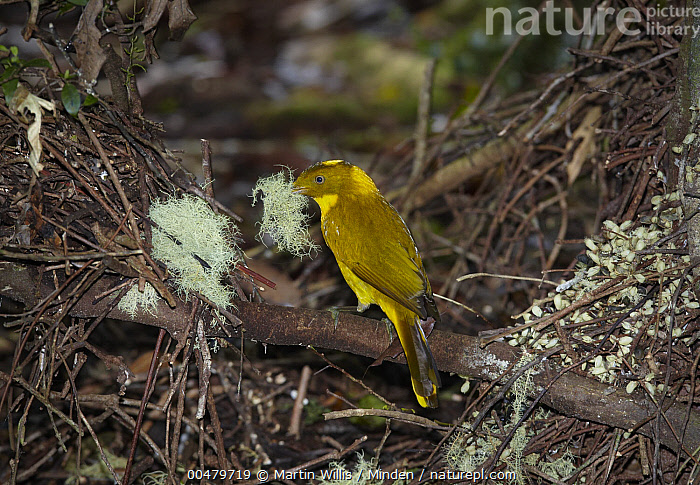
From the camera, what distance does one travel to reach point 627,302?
246 centimetres

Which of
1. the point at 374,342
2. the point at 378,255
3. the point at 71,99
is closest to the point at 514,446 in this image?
the point at 374,342

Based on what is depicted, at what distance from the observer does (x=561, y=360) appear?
245 centimetres

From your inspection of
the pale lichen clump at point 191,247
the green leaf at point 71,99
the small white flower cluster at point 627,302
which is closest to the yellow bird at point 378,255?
the small white flower cluster at point 627,302

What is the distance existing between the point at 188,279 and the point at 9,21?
244 inches

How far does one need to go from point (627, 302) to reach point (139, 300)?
1.92 m

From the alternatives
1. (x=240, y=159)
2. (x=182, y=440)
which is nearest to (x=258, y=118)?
(x=240, y=159)

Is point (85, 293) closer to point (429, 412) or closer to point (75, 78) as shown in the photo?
point (75, 78)

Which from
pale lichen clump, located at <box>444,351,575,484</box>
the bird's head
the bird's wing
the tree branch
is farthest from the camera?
the bird's head

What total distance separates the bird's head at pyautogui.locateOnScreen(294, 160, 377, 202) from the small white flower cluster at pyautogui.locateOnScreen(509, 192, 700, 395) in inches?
41.0

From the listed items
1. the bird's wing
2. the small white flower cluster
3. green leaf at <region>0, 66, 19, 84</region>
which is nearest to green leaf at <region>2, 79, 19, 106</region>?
green leaf at <region>0, 66, 19, 84</region>

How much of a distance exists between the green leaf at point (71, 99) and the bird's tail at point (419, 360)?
1.49m

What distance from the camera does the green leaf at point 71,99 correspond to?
79.7 inches

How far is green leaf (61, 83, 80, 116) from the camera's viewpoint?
202 centimetres

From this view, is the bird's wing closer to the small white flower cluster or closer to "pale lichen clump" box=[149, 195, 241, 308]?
the small white flower cluster
